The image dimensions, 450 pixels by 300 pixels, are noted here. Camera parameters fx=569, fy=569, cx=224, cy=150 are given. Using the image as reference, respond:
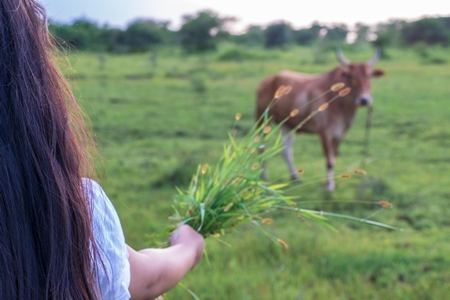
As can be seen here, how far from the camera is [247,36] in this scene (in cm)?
2980

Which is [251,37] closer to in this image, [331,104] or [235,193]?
[331,104]

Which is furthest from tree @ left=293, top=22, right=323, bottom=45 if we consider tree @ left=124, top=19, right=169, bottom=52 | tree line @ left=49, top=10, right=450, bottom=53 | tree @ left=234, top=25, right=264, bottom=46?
tree @ left=124, top=19, right=169, bottom=52

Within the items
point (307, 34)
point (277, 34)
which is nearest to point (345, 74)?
point (307, 34)

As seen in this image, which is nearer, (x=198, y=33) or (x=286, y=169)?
(x=286, y=169)

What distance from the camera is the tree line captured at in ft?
68.3

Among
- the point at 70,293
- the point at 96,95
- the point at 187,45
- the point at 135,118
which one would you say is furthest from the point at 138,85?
the point at 70,293

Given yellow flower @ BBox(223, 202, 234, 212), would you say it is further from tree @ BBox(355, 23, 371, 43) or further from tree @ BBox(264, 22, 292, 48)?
tree @ BBox(264, 22, 292, 48)

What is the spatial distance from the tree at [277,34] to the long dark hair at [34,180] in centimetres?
2631

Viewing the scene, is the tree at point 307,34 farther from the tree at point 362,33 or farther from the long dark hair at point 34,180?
the long dark hair at point 34,180

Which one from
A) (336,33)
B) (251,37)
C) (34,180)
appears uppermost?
(34,180)

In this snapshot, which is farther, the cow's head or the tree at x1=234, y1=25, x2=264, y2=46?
the tree at x1=234, y1=25, x2=264, y2=46

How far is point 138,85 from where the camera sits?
13.0 metres

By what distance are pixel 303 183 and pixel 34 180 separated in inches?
176

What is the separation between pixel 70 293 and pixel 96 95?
10.8m
